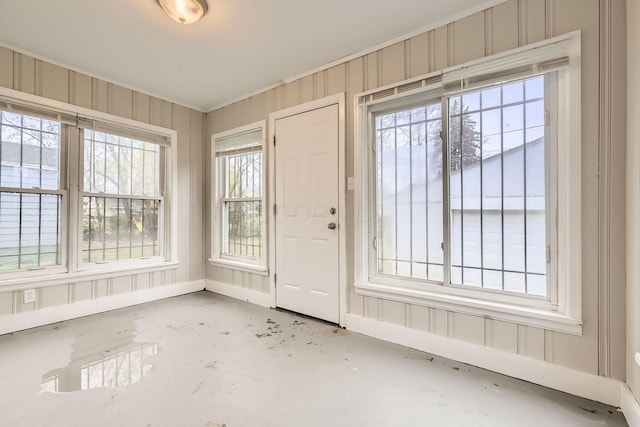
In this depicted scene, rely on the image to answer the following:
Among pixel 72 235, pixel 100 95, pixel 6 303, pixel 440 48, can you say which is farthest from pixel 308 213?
pixel 6 303

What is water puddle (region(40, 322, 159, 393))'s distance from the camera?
1.75 meters

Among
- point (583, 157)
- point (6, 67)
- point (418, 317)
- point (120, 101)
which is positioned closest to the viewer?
point (583, 157)

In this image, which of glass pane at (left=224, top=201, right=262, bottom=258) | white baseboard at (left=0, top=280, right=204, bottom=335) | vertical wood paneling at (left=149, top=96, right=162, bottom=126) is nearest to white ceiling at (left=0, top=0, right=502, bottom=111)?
vertical wood paneling at (left=149, top=96, right=162, bottom=126)

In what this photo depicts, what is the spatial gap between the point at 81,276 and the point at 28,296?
0.39 m

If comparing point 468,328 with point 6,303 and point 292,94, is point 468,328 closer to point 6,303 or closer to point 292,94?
point 292,94

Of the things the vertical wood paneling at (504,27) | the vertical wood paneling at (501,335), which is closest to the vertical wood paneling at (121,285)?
the vertical wood paneling at (501,335)

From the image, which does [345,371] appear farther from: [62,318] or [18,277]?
[18,277]

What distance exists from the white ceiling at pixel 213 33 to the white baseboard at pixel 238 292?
2396mm

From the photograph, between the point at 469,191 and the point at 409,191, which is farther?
the point at 409,191

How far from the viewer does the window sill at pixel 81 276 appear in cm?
254

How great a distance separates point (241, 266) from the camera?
352 cm

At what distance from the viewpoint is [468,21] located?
6.74 ft

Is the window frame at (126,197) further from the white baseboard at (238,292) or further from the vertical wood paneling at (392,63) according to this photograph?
the vertical wood paneling at (392,63)

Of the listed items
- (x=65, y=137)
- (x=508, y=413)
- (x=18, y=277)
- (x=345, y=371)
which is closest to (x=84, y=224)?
(x=18, y=277)
